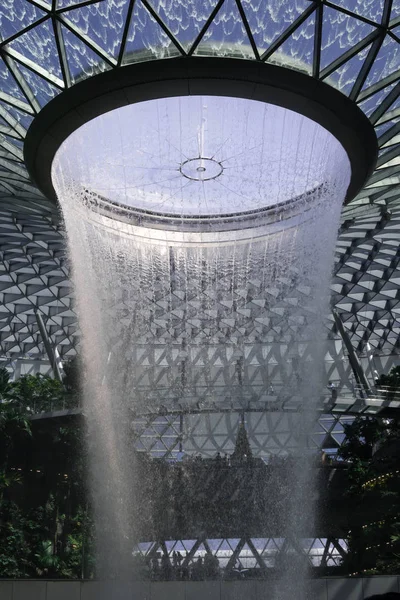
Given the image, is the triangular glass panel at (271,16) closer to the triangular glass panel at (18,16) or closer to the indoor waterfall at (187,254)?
the indoor waterfall at (187,254)

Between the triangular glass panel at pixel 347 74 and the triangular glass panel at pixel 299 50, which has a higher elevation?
the triangular glass panel at pixel 299 50

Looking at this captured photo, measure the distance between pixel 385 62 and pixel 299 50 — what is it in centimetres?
272

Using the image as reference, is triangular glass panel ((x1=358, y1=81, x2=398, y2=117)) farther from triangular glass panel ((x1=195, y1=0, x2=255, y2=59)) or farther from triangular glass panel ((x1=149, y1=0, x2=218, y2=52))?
triangular glass panel ((x1=149, y1=0, x2=218, y2=52))

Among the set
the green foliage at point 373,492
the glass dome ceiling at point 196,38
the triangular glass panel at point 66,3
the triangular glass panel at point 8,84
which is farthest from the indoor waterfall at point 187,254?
the triangular glass panel at point 66,3

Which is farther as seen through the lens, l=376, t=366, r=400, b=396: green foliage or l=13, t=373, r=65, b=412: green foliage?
l=13, t=373, r=65, b=412: green foliage

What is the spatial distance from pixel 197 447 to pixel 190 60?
162 feet

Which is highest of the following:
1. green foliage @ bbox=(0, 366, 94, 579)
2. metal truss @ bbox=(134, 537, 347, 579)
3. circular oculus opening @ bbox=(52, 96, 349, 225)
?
circular oculus opening @ bbox=(52, 96, 349, 225)

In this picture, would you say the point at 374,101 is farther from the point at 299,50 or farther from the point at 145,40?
the point at 145,40

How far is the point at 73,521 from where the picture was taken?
43.0 m

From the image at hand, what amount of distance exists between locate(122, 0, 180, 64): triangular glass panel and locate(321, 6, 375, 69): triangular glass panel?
13.5 feet

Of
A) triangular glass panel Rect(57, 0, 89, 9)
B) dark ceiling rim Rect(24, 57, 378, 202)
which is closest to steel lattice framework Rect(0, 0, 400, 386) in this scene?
triangular glass panel Rect(57, 0, 89, 9)

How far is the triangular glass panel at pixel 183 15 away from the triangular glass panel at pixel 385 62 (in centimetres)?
503

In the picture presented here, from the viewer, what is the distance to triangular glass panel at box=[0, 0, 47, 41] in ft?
58.9

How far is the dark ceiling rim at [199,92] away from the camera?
64.1ft
